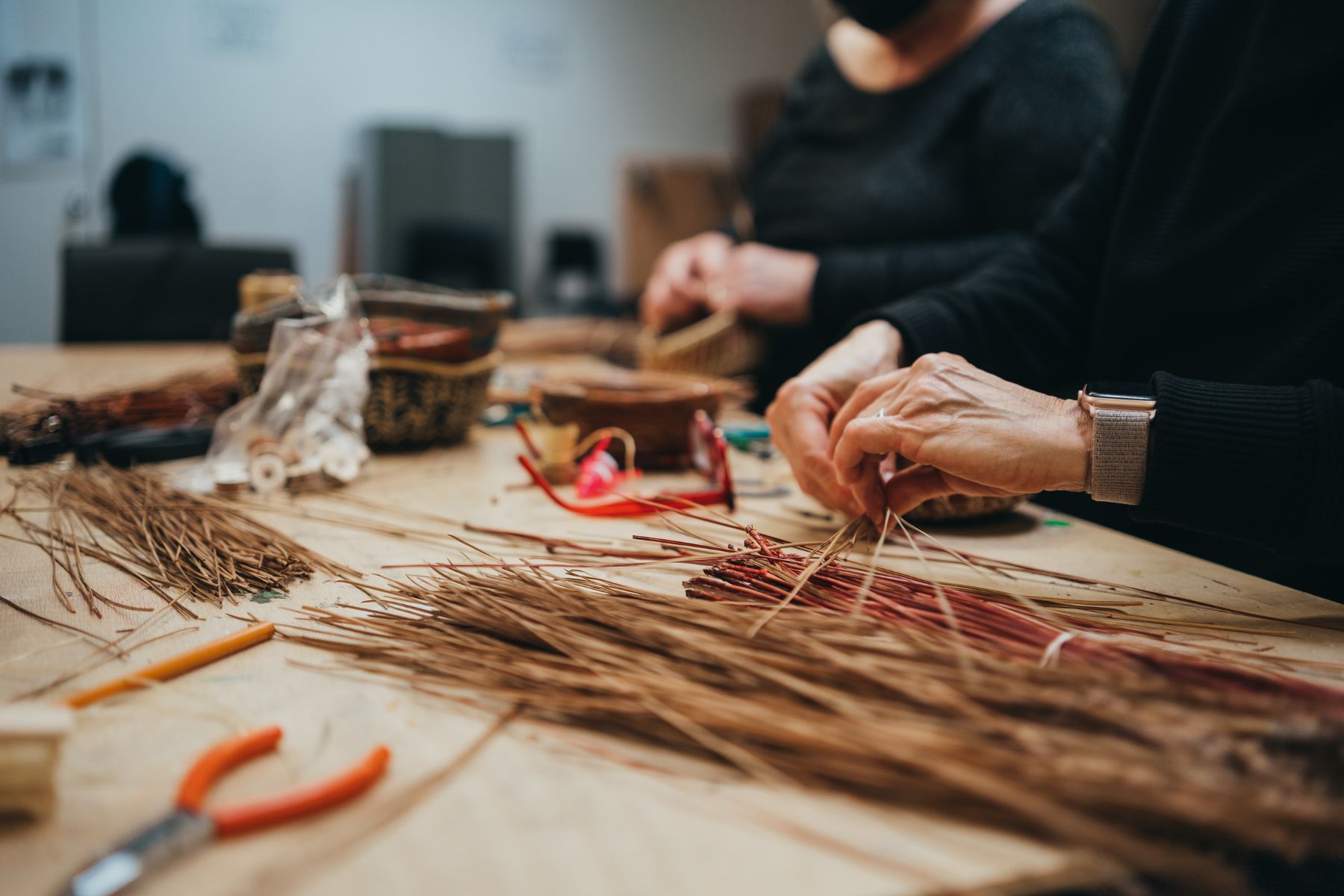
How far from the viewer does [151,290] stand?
247 centimetres

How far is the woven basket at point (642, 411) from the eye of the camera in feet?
3.99

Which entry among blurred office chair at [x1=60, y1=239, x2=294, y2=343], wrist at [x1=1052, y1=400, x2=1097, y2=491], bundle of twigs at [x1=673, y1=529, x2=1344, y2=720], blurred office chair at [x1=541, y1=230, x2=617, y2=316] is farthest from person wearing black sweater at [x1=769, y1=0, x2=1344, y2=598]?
blurred office chair at [x1=541, y1=230, x2=617, y2=316]

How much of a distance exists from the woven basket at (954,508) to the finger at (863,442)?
11 centimetres

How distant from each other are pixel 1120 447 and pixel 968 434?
119 mm

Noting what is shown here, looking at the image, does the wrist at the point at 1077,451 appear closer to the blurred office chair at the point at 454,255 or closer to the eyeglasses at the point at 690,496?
the eyeglasses at the point at 690,496

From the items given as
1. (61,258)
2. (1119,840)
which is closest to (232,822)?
(1119,840)

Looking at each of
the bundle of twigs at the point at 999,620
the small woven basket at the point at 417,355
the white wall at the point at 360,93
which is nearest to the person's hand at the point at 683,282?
the small woven basket at the point at 417,355

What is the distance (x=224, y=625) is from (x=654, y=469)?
0.66 m

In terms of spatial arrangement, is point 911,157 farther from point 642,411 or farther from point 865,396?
point 865,396

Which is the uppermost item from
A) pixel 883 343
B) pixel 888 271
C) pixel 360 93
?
pixel 360 93

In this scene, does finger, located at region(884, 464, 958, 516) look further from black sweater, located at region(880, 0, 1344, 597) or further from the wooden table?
the wooden table

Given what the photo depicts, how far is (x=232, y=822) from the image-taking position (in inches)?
17.4

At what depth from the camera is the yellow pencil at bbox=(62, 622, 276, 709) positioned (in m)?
0.57

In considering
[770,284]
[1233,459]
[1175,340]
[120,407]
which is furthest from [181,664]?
[770,284]
